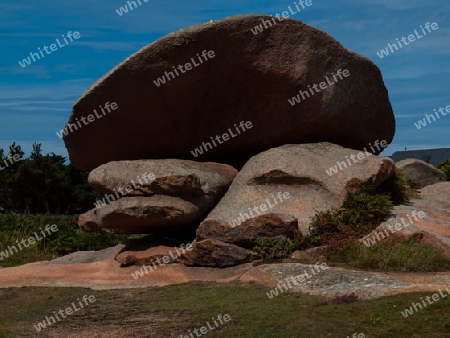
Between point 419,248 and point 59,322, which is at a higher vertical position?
point 59,322

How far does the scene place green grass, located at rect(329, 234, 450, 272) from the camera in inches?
369

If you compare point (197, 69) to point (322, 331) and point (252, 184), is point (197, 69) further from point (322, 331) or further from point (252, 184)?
point (322, 331)

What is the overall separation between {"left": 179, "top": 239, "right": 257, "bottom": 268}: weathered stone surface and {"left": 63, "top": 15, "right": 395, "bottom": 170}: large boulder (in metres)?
3.46

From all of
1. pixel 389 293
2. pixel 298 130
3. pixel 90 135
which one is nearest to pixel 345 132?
pixel 298 130

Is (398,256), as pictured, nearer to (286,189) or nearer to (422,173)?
(286,189)

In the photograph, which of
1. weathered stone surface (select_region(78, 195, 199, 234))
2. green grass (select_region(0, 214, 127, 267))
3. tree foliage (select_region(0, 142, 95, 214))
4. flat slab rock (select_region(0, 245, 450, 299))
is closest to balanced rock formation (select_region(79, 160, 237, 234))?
weathered stone surface (select_region(78, 195, 199, 234))

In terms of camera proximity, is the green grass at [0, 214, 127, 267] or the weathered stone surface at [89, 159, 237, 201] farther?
the green grass at [0, 214, 127, 267]

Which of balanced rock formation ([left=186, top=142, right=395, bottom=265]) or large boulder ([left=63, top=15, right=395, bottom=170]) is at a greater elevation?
large boulder ([left=63, top=15, right=395, bottom=170])

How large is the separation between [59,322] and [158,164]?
13.9 feet

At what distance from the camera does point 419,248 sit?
31.8ft

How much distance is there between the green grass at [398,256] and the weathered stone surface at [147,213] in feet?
9.48

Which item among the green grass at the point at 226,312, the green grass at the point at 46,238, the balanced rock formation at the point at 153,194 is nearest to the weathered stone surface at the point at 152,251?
the balanced rock formation at the point at 153,194

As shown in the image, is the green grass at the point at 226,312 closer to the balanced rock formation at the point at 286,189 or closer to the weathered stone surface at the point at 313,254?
the balanced rock formation at the point at 286,189

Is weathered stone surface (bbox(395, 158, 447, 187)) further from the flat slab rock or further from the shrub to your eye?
the shrub
